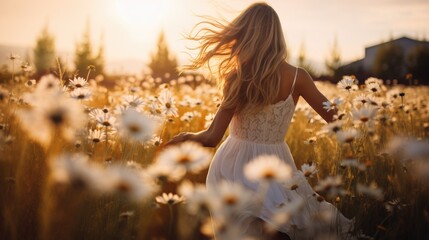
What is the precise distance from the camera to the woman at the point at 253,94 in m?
2.41

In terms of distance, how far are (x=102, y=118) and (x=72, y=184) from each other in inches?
49.4

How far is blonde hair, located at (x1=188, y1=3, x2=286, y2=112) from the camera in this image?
7.91 feet

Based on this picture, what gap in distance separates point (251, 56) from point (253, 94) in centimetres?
23

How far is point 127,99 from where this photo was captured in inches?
108

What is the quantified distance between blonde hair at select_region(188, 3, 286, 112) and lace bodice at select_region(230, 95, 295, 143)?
8 centimetres

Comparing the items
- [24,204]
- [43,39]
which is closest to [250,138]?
[24,204]

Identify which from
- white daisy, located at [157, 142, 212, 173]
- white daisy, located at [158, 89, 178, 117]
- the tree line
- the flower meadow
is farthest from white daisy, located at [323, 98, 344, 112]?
the tree line

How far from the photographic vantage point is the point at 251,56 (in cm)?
245

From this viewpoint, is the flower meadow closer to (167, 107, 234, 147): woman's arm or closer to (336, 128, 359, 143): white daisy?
(336, 128, 359, 143): white daisy

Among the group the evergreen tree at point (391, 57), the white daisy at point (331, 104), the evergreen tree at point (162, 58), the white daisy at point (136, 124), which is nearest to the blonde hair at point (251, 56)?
the white daisy at point (331, 104)

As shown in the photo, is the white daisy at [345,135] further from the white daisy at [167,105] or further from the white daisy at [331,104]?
the white daisy at [167,105]

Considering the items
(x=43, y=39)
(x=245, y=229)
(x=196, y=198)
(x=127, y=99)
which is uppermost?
(x=43, y=39)

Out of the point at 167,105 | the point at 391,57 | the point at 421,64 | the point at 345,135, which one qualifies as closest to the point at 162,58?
the point at 421,64

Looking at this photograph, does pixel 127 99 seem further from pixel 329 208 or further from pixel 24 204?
pixel 329 208
